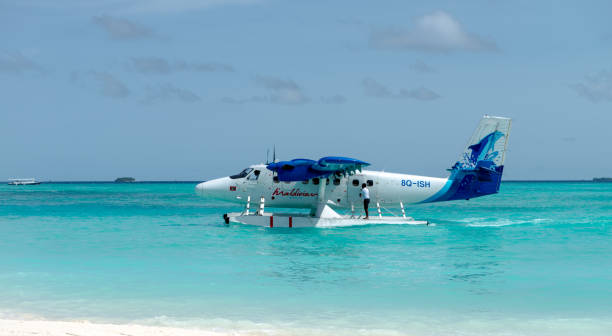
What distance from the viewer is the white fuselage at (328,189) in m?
22.7

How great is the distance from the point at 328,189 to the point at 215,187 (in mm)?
4333

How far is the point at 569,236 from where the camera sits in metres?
19.8

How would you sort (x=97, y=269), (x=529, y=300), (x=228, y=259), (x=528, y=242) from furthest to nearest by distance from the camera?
1. (x=528, y=242)
2. (x=228, y=259)
3. (x=97, y=269)
4. (x=529, y=300)

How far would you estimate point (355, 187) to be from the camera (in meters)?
22.9

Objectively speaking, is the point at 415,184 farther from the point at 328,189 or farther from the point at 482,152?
the point at 328,189

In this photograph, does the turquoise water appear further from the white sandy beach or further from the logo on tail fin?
the logo on tail fin

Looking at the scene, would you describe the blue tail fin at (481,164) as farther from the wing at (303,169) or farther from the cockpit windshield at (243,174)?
the cockpit windshield at (243,174)

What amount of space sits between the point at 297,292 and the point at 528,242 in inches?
405

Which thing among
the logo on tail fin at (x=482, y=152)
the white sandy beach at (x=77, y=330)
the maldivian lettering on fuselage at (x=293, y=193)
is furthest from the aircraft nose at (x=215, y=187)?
the white sandy beach at (x=77, y=330)

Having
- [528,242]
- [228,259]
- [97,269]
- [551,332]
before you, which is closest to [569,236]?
[528,242]

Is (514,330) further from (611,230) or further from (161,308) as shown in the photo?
(611,230)

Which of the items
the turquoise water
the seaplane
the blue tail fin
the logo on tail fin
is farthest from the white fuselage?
the turquoise water

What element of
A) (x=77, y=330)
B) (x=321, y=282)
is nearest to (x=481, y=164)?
(x=321, y=282)

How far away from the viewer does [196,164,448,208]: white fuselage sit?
74.6 ft
